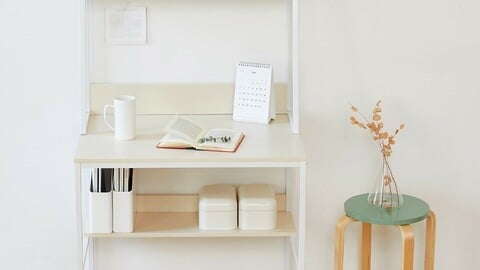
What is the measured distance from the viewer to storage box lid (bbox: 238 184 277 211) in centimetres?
273

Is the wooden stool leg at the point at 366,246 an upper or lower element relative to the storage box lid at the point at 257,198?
lower

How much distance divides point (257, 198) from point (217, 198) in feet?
0.39

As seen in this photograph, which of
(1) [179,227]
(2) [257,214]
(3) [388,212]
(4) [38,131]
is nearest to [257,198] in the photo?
(2) [257,214]

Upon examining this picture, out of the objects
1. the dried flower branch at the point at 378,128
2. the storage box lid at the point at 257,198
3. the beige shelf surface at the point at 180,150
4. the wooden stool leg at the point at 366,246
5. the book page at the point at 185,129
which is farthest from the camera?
the wooden stool leg at the point at 366,246

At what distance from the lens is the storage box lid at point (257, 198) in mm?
2730

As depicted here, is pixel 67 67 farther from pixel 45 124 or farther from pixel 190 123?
pixel 190 123


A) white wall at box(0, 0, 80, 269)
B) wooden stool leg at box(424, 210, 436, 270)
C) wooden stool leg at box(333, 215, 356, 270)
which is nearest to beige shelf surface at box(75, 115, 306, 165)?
white wall at box(0, 0, 80, 269)

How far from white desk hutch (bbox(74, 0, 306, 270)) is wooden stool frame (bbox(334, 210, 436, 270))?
136mm

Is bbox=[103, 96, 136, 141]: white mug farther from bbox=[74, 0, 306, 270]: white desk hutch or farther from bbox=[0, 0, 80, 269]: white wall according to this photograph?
A: bbox=[0, 0, 80, 269]: white wall

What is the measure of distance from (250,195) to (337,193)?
1.25ft

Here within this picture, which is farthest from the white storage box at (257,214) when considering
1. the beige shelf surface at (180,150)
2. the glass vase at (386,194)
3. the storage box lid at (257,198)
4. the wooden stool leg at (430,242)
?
the wooden stool leg at (430,242)

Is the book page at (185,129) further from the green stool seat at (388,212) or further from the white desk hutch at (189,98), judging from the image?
the green stool seat at (388,212)

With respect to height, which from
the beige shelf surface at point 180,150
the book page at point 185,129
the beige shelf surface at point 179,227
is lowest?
the beige shelf surface at point 179,227

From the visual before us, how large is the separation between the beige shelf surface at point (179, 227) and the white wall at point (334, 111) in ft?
0.90
